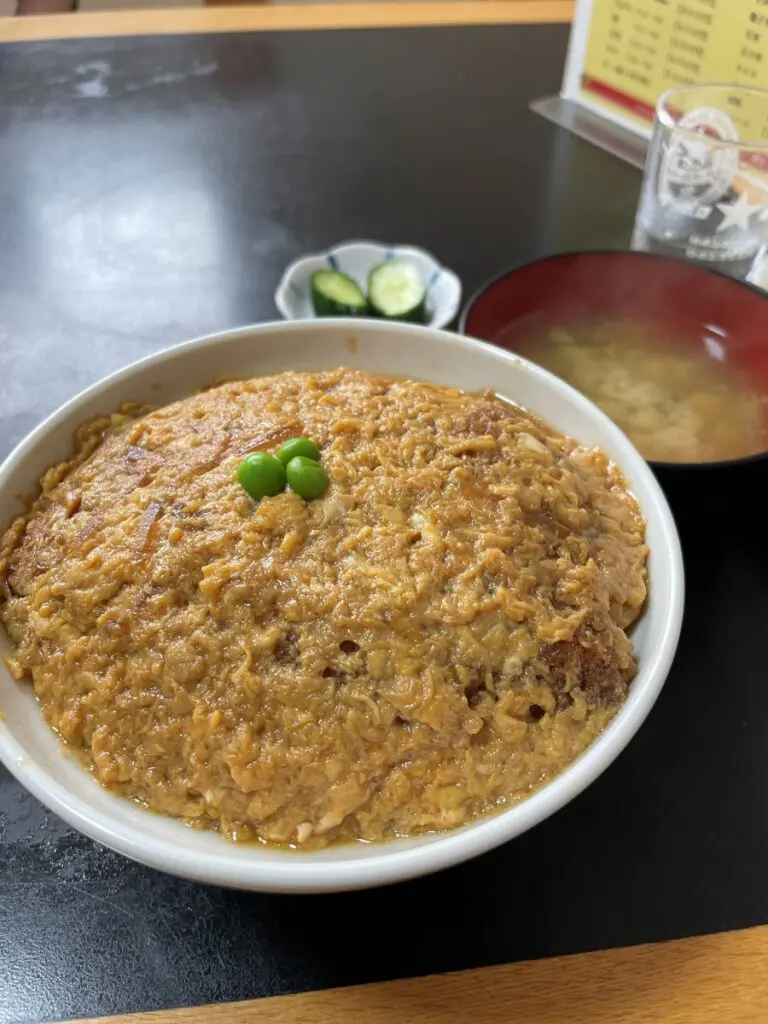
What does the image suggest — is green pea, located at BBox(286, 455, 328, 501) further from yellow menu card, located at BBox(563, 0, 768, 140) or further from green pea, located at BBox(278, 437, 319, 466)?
yellow menu card, located at BBox(563, 0, 768, 140)

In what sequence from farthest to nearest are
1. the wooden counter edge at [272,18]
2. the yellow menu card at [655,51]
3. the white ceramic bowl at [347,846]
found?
the wooden counter edge at [272,18], the yellow menu card at [655,51], the white ceramic bowl at [347,846]

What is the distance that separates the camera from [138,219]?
3.06 m

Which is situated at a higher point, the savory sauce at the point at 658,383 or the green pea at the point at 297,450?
the green pea at the point at 297,450

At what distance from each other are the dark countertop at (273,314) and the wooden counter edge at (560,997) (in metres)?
0.03

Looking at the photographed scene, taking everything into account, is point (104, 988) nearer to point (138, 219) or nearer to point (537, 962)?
point (537, 962)

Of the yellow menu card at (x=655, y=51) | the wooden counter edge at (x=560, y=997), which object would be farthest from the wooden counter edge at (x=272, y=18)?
the wooden counter edge at (x=560, y=997)

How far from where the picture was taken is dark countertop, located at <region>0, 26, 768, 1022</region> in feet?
4.58

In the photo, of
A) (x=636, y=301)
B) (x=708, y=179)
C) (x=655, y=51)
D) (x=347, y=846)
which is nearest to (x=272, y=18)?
(x=655, y=51)

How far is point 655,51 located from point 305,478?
8.03 feet

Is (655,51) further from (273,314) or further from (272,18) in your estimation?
(272,18)

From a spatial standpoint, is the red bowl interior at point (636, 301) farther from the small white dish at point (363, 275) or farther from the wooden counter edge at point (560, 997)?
the wooden counter edge at point (560, 997)

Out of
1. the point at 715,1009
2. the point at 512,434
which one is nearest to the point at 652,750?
the point at 715,1009

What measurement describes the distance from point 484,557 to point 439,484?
164 millimetres

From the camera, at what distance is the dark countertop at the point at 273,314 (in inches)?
54.9
